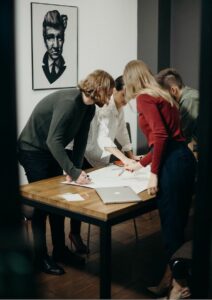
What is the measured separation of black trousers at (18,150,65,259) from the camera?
9.37ft

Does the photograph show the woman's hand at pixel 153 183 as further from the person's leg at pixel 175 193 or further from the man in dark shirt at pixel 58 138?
the man in dark shirt at pixel 58 138

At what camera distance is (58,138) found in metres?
2.55

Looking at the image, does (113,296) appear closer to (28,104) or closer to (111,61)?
(28,104)

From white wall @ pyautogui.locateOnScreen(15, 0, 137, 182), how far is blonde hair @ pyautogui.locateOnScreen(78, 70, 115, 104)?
5.42 ft

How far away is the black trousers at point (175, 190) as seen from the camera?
243 cm

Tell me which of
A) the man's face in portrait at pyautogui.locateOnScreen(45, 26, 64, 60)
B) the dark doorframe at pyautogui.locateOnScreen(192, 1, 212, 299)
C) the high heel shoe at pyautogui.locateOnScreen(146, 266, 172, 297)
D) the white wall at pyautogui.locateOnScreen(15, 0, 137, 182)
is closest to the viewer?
the dark doorframe at pyautogui.locateOnScreen(192, 1, 212, 299)

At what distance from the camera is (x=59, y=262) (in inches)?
127

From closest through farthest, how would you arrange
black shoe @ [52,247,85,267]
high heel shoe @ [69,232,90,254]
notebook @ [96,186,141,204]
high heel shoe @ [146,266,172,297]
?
notebook @ [96,186,141,204], high heel shoe @ [146,266,172,297], black shoe @ [52,247,85,267], high heel shoe @ [69,232,90,254]

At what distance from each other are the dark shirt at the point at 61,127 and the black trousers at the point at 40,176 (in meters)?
0.06

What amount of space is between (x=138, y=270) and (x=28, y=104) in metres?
2.00

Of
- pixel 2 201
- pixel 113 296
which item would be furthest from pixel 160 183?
pixel 2 201

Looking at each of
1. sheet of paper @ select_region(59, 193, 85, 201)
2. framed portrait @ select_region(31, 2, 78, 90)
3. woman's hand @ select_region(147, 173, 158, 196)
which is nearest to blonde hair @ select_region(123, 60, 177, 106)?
woman's hand @ select_region(147, 173, 158, 196)

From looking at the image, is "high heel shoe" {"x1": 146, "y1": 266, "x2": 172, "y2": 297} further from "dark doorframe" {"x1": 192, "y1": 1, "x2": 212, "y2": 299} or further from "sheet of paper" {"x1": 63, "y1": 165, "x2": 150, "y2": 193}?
"dark doorframe" {"x1": 192, "y1": 1, "x2": 212, "y2": 299}

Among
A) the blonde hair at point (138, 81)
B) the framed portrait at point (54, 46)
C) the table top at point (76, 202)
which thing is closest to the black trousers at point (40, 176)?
the table top at point (76, 202)
